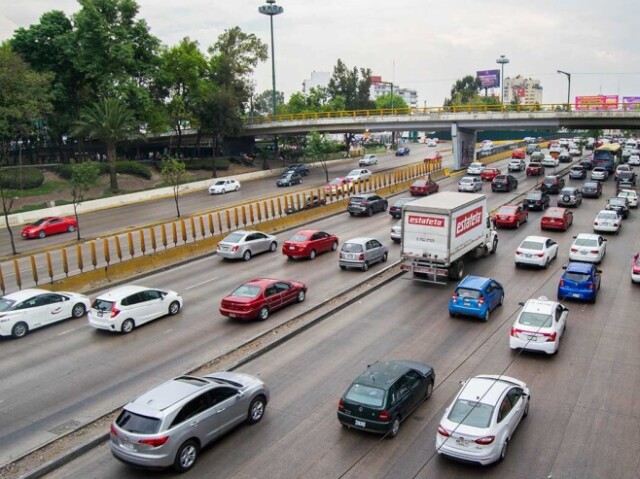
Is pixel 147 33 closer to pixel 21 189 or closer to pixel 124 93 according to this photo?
pixel 124 93

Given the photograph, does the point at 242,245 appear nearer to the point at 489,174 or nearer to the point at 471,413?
the point at 471,413

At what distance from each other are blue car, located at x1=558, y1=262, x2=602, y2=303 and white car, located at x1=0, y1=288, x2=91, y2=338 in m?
19.3

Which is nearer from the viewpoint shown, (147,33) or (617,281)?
(617,281)

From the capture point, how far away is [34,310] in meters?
22.4

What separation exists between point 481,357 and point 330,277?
11043 millimetres

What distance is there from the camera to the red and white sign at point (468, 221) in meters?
26.6

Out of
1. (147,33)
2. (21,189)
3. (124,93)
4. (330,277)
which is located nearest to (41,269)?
(330,277)

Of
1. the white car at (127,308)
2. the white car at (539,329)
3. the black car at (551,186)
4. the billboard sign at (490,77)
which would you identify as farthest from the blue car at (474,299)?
the billboard sign at (490,77)

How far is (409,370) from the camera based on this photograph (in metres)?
14.7

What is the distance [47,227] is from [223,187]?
66.9ft

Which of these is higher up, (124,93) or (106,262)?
(124,93)

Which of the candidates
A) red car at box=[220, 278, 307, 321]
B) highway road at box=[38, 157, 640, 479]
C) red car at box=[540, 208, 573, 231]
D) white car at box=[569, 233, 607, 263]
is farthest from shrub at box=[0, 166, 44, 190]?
white car at box=[569, 233, 607, 263]

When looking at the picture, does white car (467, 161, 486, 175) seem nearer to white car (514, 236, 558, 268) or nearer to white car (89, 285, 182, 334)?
white car (514, 236, 558, 268)

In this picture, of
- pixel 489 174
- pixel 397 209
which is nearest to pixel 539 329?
pixel 397 209
